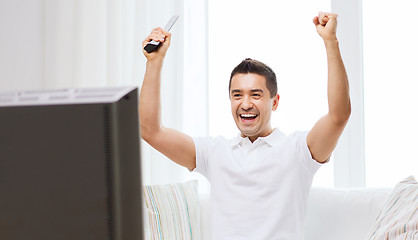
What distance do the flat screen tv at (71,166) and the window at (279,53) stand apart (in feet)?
6.69

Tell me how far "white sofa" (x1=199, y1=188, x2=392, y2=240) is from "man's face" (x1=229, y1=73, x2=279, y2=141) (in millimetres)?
378

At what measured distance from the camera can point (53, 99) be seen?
657 millimetres

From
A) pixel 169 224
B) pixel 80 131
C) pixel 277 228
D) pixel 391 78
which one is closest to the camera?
pixel 80 131

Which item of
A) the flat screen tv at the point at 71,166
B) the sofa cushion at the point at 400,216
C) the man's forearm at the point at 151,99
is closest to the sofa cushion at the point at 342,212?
the sofa cushion at the point at 400,216

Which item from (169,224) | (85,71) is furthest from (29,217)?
(85,71)

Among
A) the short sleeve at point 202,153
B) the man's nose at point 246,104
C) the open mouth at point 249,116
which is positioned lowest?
the short sleeve at point 202,153

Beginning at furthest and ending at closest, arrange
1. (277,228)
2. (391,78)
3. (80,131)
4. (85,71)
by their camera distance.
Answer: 1. (85,71)
2. (391,78)
3. (277,228)
4. (80,131)

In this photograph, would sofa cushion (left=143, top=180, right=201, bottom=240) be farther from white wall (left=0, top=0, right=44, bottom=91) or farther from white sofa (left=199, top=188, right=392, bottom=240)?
white wall (left=0, top=0, right=44, bottom=91)

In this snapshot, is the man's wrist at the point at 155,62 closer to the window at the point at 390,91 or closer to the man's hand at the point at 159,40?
the man's hand at the point at 159,40

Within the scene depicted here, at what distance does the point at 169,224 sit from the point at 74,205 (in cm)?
158

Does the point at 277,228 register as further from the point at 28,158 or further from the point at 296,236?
the point at 28,158

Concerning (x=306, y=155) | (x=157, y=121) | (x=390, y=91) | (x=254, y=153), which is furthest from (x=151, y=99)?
(x=390, y=91)

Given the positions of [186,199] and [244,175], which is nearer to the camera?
[244,175]

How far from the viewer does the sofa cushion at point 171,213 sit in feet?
7.08
